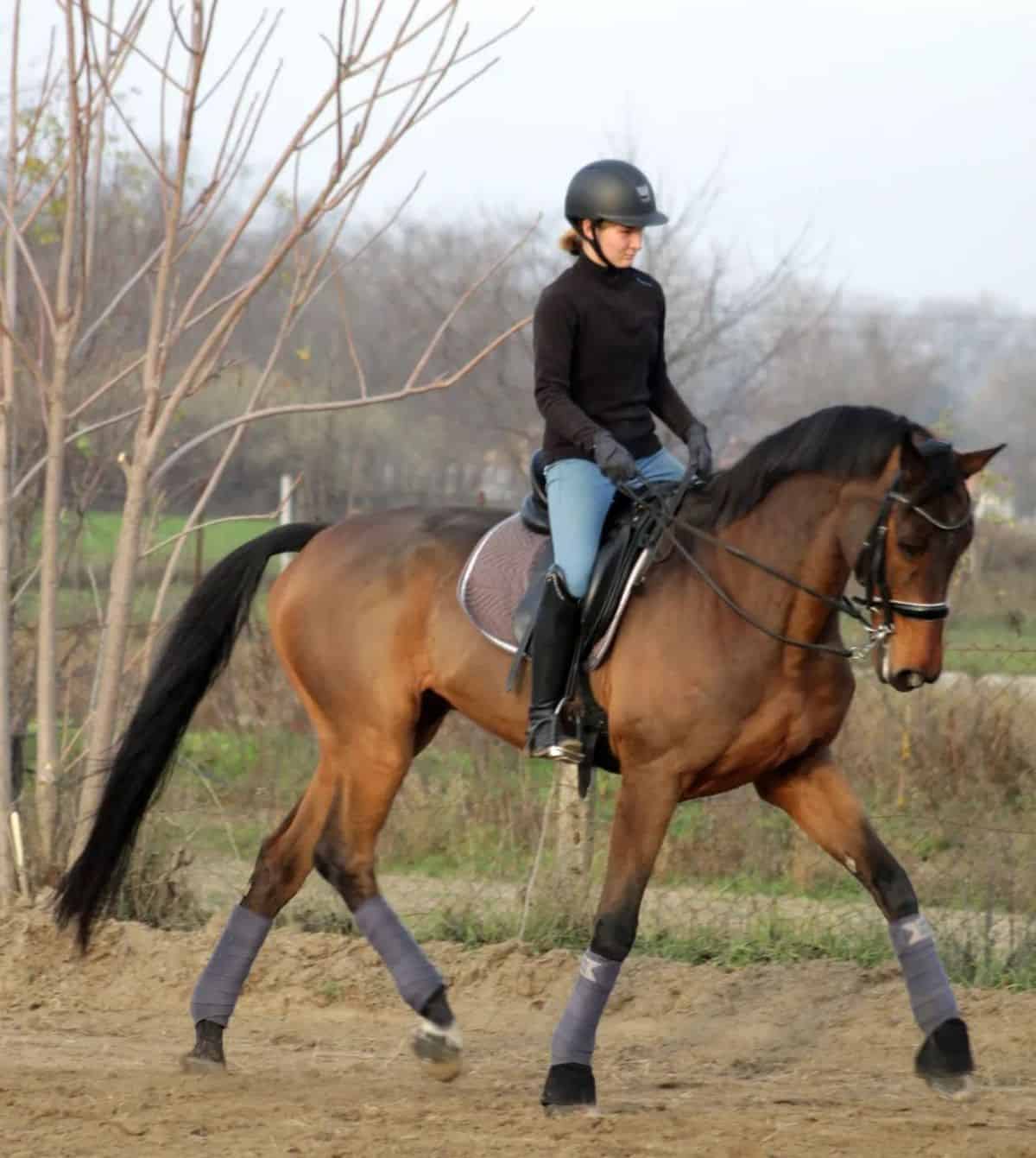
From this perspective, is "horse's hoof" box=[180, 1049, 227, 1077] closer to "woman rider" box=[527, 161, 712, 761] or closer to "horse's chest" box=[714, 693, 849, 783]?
"woman rider" box=[527, 161, 712, 761]

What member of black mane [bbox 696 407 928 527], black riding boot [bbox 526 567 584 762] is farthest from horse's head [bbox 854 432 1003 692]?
black riding boot [bbox 526 567 584 762]

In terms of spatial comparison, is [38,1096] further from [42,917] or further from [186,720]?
[42,917]

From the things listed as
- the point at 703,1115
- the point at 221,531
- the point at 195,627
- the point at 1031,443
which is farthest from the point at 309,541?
the point at 1031,443

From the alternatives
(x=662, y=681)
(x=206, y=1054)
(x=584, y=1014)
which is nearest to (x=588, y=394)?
(x=662, y=681)

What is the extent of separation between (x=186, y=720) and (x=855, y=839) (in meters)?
2.71

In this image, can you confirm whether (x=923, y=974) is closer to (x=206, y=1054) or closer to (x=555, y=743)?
(x=555, y=743)

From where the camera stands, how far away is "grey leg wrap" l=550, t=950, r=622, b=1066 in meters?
5.48

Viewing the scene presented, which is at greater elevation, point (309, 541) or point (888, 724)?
point (309, 541)

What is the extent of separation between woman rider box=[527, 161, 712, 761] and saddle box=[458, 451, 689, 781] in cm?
6

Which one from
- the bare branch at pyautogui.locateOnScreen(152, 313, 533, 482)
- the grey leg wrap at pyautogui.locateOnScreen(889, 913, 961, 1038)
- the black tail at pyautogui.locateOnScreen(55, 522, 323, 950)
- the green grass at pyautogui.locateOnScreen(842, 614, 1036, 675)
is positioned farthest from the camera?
the green grass at pyautogui.locateOnScreen(842, 614, 1036, 675)

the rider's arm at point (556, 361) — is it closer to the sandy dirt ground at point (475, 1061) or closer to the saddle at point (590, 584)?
the saddle at point (590, 584)

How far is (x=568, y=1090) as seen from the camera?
17.8 feet

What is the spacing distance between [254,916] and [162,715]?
95cm

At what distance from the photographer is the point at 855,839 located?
565 centimetres
